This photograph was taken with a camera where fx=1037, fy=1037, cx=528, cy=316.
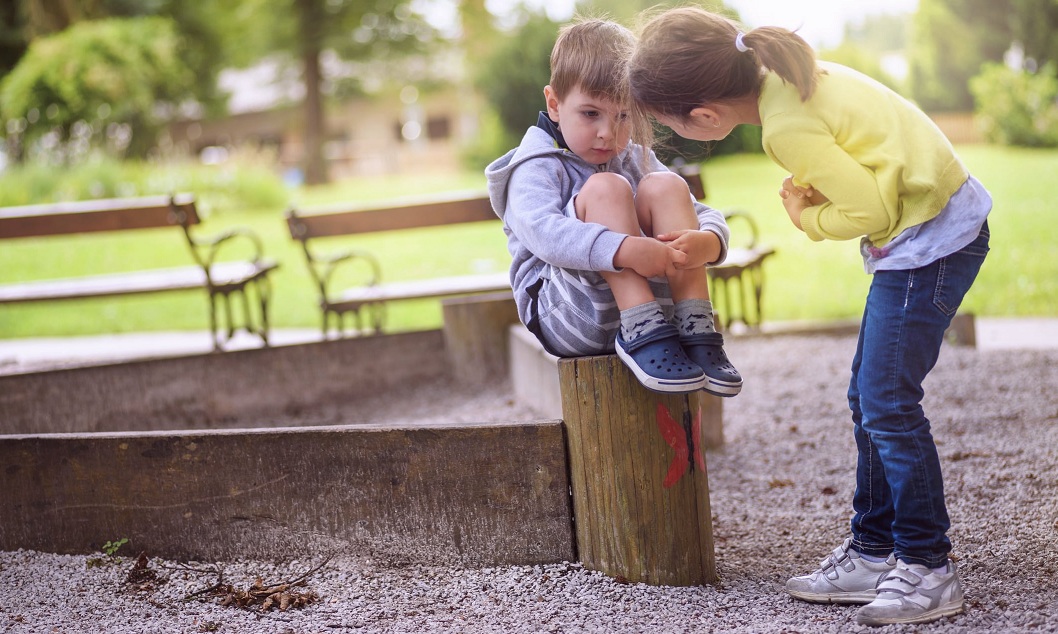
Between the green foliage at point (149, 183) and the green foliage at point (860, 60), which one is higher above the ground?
the green foliage at point (860, 60)

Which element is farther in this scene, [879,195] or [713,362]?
[713,362]

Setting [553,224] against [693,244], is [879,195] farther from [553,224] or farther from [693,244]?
[553,224]

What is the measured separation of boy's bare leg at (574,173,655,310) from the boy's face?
0.50 ft

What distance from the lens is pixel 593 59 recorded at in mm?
2422

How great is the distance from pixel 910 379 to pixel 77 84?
664 inches

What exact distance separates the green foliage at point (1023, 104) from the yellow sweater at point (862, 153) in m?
15.5

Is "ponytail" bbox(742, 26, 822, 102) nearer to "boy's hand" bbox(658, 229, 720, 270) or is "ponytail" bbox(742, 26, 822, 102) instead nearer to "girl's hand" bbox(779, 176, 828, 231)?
"girl's hand" bbox(779, 176, 828, 231)

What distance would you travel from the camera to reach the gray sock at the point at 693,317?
2371mm

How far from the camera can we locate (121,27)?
17812mm

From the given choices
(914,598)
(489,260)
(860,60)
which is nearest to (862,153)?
(914,598)

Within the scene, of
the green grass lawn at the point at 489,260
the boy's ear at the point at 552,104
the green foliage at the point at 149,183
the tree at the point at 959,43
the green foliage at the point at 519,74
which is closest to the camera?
the boy's ear at the point at 552,104

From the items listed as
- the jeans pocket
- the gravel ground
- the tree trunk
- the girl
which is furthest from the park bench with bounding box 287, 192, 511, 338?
the tree trunk

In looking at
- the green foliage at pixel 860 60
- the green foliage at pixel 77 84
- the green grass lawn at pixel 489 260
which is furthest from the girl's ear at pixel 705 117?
the green foliage at pixel 77 84

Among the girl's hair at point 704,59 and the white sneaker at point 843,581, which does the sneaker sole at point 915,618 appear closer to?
the white sneaker at point 843,581
